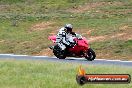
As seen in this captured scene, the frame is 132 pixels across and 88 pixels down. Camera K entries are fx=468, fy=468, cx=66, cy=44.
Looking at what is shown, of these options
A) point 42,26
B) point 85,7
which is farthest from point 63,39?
point 85,7

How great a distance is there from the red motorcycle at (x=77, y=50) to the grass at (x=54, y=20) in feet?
11.3

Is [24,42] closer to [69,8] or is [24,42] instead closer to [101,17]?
[101,17]

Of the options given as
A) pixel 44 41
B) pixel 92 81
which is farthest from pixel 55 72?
pixel 44 41

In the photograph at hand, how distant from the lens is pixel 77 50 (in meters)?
24.2

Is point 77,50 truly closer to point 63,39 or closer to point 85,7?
point 63,39

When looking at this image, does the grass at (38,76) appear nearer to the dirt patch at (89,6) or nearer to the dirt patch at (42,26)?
the dirt patch at (42,26)

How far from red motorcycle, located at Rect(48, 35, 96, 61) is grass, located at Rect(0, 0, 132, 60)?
3.44 metres

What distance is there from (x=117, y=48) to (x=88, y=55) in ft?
16.1

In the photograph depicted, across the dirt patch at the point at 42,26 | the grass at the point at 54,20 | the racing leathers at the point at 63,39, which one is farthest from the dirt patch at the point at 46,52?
the dirt patch at the point at 42,26

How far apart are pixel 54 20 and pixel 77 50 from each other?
52.5 feet

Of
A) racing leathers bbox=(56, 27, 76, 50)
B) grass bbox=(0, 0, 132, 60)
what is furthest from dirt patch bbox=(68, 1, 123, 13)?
racing leathers bbox=(56, 27, 76, 50)

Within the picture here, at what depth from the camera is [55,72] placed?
15.0m

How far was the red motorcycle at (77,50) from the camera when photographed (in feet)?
77.6

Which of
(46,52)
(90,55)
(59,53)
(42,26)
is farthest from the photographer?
(42,26)
